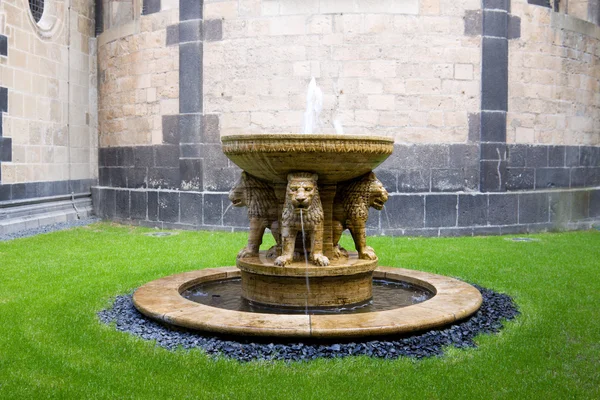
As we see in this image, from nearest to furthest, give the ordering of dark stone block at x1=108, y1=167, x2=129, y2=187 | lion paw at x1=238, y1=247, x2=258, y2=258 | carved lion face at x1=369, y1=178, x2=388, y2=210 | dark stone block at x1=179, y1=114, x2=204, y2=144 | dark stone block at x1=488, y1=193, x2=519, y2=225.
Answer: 1. carved lion face at x1=369, y1=178, x2=388, y2=210
2. lion paw at x1=238, y1=247, x2=258, y2=258
3. dark stone block at x1=488, y1=193, x2=519, y2=225
4. dark stone block at x1=179, y1=114, x2=204, y2=144
5. dark stone block at x1=108, y1=167, x2=129, y2=187

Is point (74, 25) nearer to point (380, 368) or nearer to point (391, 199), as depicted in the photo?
point (391, 199)

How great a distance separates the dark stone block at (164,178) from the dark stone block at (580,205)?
799cm

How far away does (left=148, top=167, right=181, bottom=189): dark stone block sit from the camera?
1265 cm

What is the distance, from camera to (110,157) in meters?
14.2

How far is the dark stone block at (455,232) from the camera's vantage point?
11.6 metres

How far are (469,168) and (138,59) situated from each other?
7010 millimetres

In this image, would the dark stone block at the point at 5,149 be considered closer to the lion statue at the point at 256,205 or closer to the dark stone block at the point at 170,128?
the dark stone block at the point at 170,128

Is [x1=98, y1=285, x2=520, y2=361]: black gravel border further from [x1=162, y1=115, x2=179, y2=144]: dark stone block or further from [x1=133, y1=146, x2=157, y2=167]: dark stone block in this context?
[x1=133, y1=146, x2=157, y2=167]: dark stone block

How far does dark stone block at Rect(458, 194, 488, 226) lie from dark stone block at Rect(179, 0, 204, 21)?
6.04 meters

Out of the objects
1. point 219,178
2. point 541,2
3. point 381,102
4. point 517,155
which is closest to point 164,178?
point 219,178

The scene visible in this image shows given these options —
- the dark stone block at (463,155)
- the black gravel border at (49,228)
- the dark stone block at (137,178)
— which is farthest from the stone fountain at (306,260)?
the dark stone block at (137,178)

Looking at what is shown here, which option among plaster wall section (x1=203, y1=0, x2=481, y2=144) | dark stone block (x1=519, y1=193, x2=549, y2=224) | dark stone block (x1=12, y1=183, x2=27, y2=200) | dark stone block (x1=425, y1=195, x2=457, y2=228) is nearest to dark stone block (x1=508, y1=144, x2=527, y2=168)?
dark stone block (x1=519, y1=193, x2=549, y2=224)

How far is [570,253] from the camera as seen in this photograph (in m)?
9.61

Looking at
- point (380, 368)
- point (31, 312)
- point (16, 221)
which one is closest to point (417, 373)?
point (380, 368)
